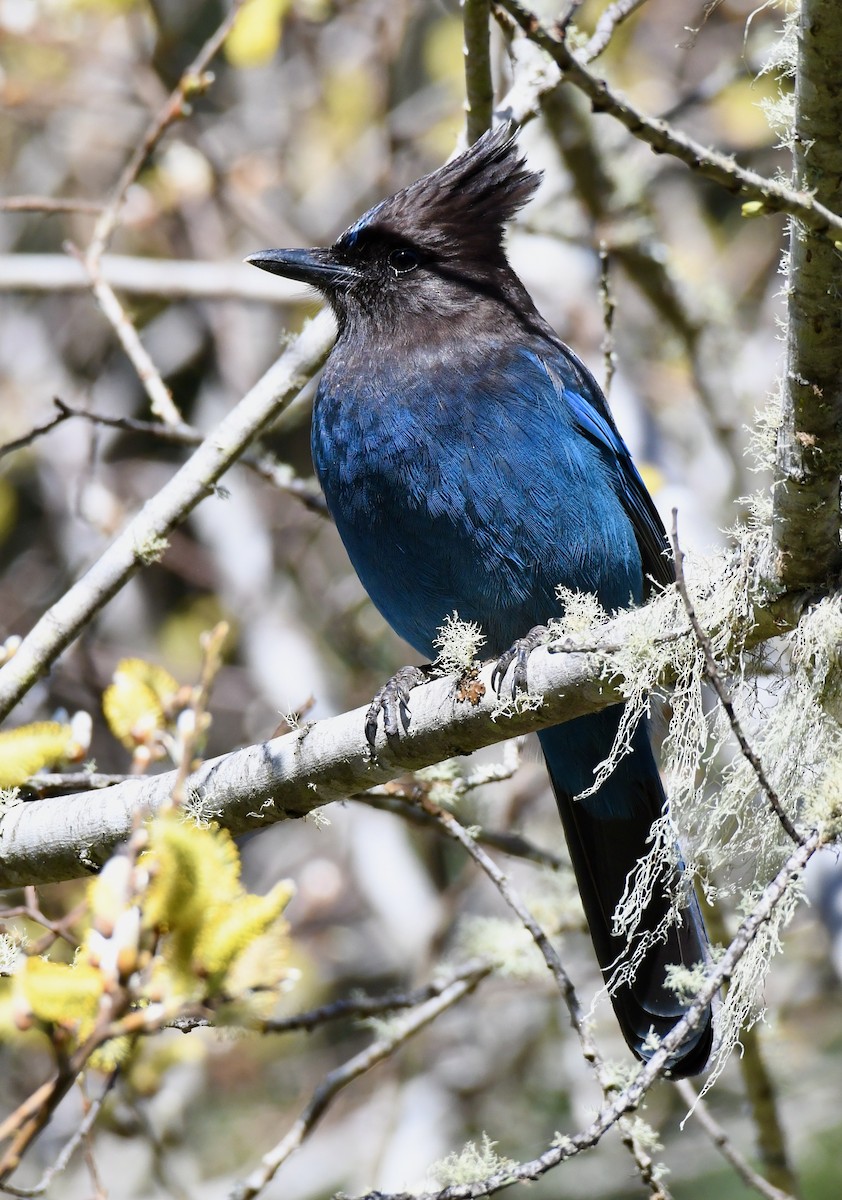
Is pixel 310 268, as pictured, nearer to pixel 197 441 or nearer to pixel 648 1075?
pixel 197 441

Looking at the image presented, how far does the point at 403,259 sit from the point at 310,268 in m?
0.29

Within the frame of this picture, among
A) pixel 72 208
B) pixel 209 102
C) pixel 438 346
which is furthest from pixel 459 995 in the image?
pixel 209 102

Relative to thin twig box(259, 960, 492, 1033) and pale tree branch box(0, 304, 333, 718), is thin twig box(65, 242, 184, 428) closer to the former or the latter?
pale tree branch box(0, 304, 333, 718)

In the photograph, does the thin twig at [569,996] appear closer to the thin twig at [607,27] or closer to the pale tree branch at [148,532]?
the pale tree branch at [148,532]

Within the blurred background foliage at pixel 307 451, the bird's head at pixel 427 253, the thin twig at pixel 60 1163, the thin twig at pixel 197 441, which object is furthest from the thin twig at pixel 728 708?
the blurred background foliage at pixel 307 451

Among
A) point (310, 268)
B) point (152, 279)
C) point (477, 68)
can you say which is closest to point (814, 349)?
point (477, 68)

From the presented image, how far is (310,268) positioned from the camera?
4.27m

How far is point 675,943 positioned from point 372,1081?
8.58ft

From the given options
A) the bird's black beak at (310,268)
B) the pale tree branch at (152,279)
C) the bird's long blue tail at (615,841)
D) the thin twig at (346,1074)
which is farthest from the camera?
the pale tree branch at (152,279)

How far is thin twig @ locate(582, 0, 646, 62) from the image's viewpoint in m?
3.38

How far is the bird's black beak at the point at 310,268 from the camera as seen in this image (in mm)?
4250

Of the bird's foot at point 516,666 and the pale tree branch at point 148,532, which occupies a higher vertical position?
the pale tree branch at point 148,532

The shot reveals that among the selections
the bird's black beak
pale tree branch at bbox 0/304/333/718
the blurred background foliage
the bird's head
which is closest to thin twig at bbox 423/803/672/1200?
pale tree branch at bbox 0/304/333/718

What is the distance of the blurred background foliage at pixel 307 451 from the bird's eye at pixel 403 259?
516 mm
